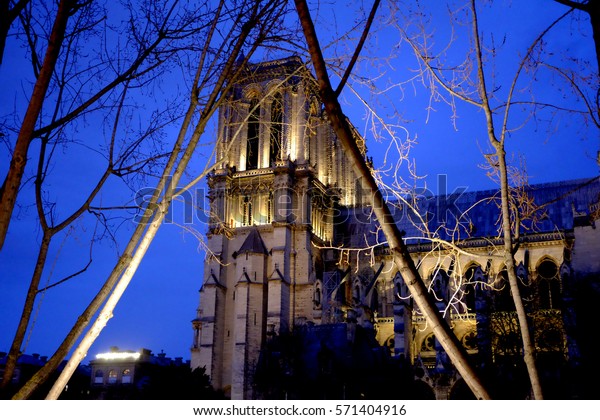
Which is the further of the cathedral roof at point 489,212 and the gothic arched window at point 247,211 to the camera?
the gothic arched window at point 247,211

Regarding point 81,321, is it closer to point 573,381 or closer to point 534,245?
point 573,381

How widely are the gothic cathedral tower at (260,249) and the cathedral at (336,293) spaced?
0.32 ft

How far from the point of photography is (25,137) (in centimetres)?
651

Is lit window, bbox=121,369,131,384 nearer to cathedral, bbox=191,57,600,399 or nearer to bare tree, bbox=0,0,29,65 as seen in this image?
cathedral, bbox=191,57,600,399

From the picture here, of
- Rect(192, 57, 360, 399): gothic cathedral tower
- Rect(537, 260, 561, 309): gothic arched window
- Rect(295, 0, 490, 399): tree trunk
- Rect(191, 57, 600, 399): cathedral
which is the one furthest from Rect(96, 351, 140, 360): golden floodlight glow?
Rect(295, 0, 490, 399): tree trunk

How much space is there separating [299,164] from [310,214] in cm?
400

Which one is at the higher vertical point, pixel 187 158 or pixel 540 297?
pixel 540 297

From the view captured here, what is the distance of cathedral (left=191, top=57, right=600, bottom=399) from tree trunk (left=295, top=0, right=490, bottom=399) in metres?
27.1

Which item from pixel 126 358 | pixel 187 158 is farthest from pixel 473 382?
pixel 126 358

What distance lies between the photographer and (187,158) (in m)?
7.55

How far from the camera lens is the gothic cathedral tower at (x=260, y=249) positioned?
4372 cm

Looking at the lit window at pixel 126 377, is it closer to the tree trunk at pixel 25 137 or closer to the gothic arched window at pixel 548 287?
the gothic arched window at pixel 548 287

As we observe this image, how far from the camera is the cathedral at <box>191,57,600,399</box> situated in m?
37.0

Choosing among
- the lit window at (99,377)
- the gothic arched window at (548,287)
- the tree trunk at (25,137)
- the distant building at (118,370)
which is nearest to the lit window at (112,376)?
the distant building at (118,370)
